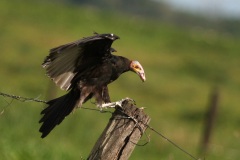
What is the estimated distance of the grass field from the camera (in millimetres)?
12117

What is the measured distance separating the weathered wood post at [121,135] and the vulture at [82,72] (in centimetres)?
62

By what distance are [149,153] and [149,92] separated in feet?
31.5

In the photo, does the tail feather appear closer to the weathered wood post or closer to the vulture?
the vulture

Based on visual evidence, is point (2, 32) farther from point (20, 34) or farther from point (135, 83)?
point (135, 83)

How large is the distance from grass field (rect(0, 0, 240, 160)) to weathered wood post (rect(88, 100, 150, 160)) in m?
Result: 2.35

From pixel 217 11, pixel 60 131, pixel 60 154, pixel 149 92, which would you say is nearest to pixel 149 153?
pixel 60 131

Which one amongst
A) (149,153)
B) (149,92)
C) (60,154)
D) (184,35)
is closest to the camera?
(60,154)

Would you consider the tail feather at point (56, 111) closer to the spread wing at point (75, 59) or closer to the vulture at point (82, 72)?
the vulture at point (82, 72)

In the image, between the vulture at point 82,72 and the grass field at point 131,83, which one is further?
the grass field at point 131,83

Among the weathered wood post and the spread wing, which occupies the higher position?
the spread wing

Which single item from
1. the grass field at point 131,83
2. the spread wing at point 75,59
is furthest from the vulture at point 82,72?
the grass field at point 131,83

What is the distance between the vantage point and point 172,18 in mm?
136875

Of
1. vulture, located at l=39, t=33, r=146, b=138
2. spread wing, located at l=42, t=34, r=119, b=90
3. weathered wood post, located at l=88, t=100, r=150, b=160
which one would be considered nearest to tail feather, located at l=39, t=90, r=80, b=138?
vulture, located at l=39, t=33, r=146, b=138

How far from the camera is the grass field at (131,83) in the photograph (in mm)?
12117
